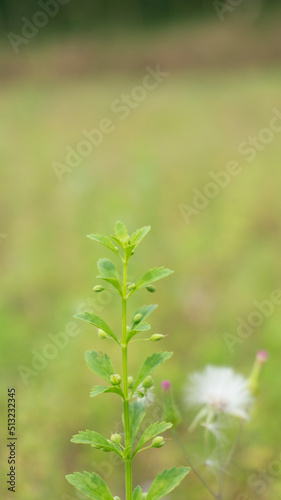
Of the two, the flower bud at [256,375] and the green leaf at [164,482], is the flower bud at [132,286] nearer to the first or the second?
the green leaf at [164,482]

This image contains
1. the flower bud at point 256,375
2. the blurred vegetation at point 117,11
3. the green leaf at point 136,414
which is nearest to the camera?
the green leaf at point 136,414

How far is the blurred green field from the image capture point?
2570 mm

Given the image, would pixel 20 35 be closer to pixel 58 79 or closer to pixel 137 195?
pixel 58 79

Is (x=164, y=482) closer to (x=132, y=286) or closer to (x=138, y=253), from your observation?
(x=132, y=286)

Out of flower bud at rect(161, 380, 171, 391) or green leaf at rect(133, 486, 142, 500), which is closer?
green leaf at rect(133, 486, 142, 500)

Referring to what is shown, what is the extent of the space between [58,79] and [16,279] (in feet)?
21.6

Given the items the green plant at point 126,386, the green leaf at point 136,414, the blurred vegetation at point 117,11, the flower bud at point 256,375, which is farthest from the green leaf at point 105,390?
the blurred vegetation at point 117,11

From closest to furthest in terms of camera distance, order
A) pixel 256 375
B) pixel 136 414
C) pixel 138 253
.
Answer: pixel 136 414
pixel 256 375
pixel 138 253

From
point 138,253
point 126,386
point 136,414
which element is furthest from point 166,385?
point 138,253

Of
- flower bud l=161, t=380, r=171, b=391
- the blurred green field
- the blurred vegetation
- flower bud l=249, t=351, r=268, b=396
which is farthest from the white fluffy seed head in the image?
the blurred vegetation

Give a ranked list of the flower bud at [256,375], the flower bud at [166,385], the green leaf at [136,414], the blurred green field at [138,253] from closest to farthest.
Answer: the green leaf at [136,414] → the flower bud at [166,385] → the flower bud at [256,375] → the blurred green field at [138,253]

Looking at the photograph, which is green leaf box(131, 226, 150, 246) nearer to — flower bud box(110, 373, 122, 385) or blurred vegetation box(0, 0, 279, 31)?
flower bud box(110, 373, 122, 385)

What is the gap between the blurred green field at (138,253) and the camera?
2.57m

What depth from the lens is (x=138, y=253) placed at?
4.28 metres
